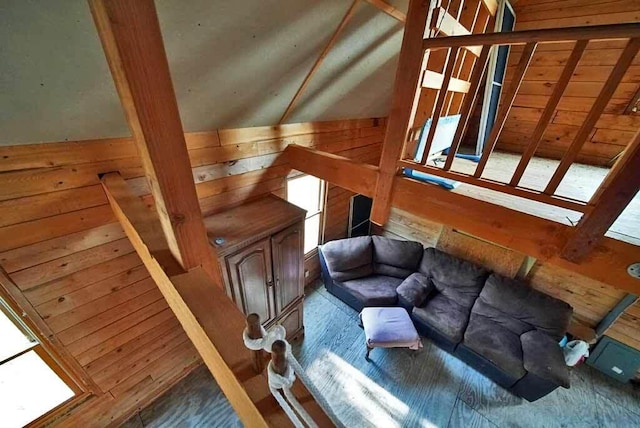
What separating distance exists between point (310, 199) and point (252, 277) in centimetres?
151

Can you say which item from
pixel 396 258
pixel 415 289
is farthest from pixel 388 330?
pixel 396 258

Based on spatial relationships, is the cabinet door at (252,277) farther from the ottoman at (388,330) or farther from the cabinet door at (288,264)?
the ottoman at (388,330)

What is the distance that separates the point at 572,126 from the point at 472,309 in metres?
2.42

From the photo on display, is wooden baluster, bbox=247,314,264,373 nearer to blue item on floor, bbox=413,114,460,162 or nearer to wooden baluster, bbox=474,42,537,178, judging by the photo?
wooden baluster, bbox=474,42,537,178

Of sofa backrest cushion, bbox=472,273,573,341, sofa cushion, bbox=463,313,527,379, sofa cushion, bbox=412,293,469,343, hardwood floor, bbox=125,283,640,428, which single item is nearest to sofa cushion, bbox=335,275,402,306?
sofa cushion, bbox=412,293,469,343

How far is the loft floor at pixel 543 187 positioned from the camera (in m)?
1.17

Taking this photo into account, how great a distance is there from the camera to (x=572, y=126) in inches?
102

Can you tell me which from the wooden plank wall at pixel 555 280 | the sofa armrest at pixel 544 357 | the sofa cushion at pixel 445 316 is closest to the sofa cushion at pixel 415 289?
the sofa cushion at pixel 445 316

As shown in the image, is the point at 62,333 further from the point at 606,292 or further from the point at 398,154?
the point at 606,292

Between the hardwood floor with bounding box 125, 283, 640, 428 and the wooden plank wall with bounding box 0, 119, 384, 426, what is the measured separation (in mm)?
319

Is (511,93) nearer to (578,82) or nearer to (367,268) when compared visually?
(578,82)

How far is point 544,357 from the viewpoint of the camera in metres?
2.36

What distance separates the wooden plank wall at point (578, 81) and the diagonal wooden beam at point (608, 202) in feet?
8.22

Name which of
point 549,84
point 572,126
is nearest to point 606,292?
point 572,126
